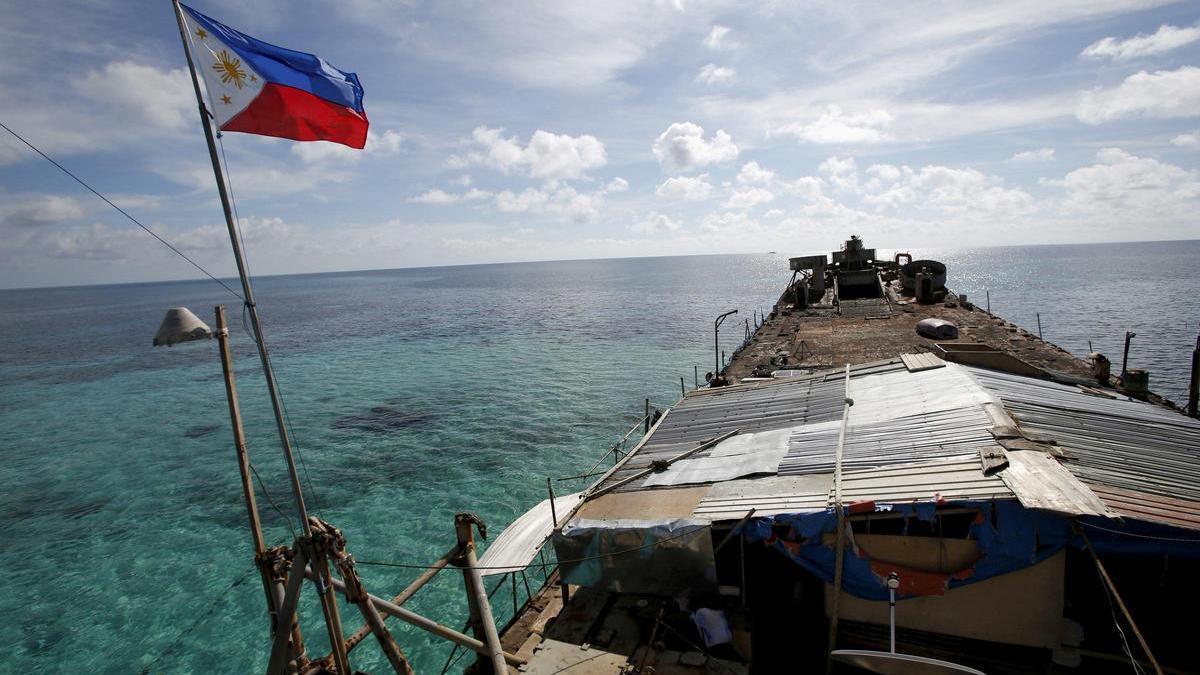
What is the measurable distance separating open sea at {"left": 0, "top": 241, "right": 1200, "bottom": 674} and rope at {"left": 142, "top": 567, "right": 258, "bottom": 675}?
59 millimetres

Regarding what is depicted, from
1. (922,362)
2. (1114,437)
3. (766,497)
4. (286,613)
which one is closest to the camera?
(286,613)

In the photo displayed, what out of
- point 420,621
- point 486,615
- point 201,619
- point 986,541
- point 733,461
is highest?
point 733,461

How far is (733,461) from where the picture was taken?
44.2 feet

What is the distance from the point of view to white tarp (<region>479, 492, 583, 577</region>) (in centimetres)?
1234

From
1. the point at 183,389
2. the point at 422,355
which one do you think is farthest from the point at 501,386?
the point at 183,389

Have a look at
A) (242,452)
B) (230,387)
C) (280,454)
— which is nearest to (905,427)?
(242,452)

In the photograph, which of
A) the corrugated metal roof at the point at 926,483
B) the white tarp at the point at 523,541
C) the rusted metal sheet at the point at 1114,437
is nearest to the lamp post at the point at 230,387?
the white tarp at the point at 523,541

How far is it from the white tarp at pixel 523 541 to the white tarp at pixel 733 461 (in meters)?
2.46

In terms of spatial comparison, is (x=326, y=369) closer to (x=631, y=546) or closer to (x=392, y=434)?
(x=392, y=434)

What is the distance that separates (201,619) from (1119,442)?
27.6m

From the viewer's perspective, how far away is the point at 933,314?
4512 centimetres

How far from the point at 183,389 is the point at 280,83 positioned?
58.5 meters

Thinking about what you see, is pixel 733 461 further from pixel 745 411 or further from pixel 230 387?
pixel 230 387

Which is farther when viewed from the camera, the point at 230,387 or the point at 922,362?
the point at 922,362
